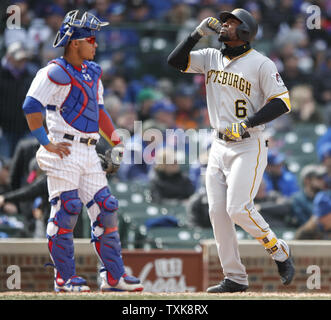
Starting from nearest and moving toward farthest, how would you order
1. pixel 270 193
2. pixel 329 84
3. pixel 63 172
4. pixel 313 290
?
pixel 63 172, pixel 313 290, pixel 270 193, pixel 329 84

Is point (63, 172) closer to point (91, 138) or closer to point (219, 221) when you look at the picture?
point (91, 138)

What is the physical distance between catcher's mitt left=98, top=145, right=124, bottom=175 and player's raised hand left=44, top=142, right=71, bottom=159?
39 cm

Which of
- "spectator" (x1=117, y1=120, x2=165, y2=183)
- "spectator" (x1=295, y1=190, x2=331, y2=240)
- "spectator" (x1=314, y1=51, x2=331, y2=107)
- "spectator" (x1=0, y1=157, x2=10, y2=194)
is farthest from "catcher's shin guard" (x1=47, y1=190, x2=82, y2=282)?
"spectator" (x1=314, y1=51, x2=331, y2=107)

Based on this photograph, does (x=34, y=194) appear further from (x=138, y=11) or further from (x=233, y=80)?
(x=138, y=11)

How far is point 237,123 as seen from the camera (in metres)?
6.01

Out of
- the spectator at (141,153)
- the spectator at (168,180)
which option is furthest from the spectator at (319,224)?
the spectator at (141,153)

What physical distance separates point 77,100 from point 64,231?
2.97 feet

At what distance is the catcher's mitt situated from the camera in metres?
6.41

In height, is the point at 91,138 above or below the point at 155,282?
above

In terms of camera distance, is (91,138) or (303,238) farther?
(303,238)

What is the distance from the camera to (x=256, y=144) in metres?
6.22

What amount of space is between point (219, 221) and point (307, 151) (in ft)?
20.2

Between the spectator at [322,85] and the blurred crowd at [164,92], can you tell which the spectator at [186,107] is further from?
the spectator at [322,85]

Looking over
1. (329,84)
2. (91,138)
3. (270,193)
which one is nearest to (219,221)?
(91,138)
